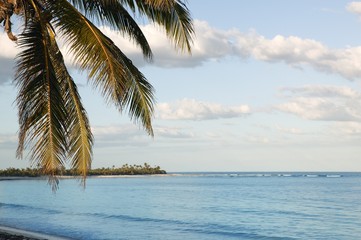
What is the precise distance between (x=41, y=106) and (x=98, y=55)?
59.0 inches

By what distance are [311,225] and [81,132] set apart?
26826 millimetres

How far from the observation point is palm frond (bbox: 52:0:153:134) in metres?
10.1

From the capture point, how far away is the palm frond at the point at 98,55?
10.1 metres

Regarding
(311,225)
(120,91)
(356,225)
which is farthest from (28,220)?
(120,91)

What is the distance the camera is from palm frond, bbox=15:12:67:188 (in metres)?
9.98

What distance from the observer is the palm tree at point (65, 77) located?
10078 millimetres

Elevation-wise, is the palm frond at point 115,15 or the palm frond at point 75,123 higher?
the palm frond at point 115,15

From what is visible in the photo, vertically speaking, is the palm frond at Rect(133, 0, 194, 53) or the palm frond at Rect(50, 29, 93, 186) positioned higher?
the palm frond at Rect(133, 0, 194, 53)

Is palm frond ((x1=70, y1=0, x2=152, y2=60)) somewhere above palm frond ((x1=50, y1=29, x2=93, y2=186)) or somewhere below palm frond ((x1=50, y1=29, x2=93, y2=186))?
above

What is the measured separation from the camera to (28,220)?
35.3 meters

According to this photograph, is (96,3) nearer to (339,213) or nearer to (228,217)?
(228,217)

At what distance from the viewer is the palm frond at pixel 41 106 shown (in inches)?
393

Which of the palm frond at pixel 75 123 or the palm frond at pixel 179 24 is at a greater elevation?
the palm frond at pixel 179 24

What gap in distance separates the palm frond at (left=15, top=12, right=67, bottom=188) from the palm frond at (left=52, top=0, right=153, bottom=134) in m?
0.64
